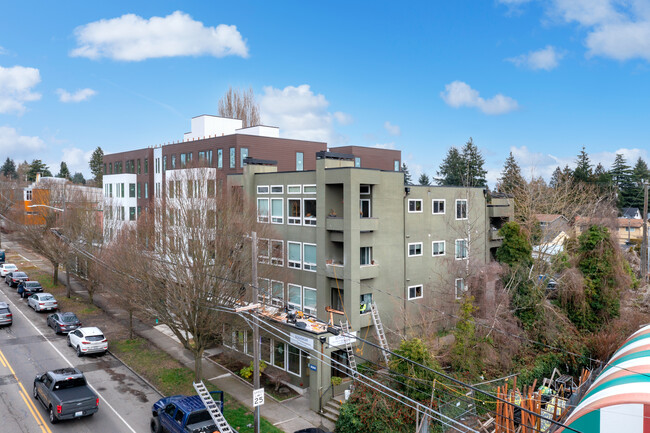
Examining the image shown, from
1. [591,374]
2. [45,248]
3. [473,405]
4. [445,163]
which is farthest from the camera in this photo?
[445,163]

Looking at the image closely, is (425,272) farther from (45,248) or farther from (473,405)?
(45,248)

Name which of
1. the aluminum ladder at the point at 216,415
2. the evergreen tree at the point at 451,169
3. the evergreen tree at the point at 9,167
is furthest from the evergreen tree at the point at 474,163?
the evergreen tree at the point at 9,167

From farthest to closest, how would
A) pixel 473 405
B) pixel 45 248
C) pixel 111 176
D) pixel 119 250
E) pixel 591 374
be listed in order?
pixel 111 176 < pixel 45 248 < pixel 119 250 < pixel 591 374 < pixel 473 405

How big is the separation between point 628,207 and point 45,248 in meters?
94.9

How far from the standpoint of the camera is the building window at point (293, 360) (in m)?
25.8

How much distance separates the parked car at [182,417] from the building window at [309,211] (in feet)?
35.7

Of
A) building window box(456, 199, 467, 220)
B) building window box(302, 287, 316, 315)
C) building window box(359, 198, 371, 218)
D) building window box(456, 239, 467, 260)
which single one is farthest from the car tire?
building window box(456, 199, 467, 220)

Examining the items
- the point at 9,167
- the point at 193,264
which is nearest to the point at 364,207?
the point at 193,264

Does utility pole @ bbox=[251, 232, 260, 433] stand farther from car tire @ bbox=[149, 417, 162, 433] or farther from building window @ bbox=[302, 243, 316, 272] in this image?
building window @ bbox=[302, 243, 316, 272]

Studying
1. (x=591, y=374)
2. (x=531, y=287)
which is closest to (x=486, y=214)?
(x=531, y=287)

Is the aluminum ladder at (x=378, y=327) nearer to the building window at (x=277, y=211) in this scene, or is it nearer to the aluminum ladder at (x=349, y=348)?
the aluminum ladder at (x=349, y=348)

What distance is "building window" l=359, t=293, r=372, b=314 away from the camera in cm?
2477

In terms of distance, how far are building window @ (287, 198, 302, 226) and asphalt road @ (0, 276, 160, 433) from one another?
38.3ft

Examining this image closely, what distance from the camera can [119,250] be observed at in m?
27.7
